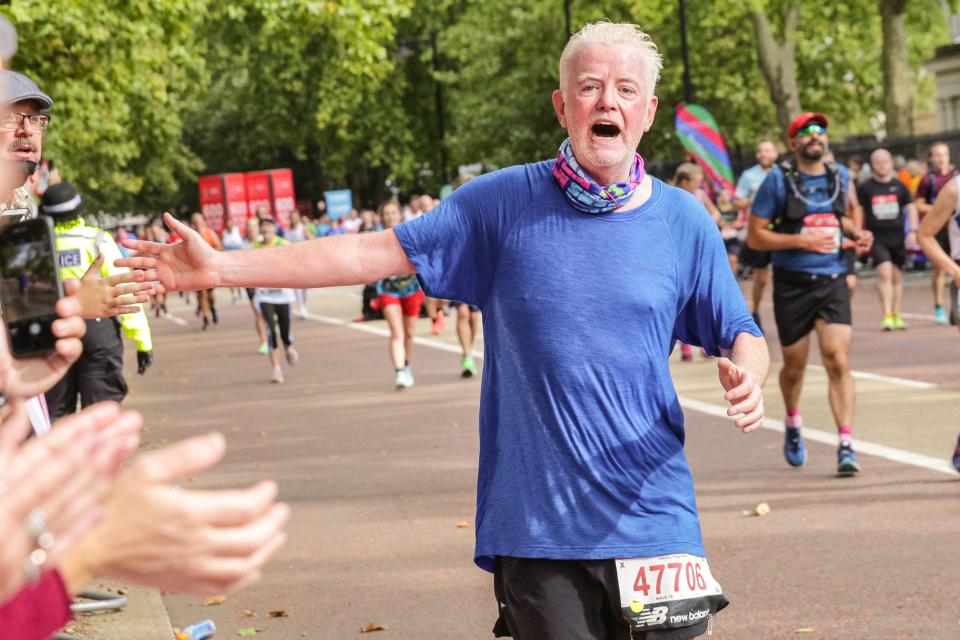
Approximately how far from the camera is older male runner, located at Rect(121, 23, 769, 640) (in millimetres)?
3748

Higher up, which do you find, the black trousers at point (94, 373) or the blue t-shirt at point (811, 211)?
the blue t-shirt at point (811, 211)

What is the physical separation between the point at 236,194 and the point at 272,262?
193ft

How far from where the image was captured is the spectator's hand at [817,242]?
9227 mm

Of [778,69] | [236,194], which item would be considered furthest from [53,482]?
[236,194]

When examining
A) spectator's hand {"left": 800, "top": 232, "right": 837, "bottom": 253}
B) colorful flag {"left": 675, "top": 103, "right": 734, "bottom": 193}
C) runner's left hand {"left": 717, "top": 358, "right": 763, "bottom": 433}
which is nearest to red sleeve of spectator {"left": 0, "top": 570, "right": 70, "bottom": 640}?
runner's left hand {"left": 717, "top": 358, "right": 763, "bottom": 433}

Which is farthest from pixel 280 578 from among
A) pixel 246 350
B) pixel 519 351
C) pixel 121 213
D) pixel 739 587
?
pixel 121 213

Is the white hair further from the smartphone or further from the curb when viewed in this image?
the curb

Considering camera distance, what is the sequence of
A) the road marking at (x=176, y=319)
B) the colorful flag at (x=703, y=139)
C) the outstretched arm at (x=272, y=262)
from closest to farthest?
the outstretched arm at (x=272, y=262)
the colorful flag at (x=703, y=139)
the road marking at (x=176, y=319)

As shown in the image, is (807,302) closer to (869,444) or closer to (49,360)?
(869,444)

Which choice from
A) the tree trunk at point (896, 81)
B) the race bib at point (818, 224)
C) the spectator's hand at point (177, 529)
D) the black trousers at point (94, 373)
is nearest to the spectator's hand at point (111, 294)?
the spectator's hand at point (177, 529)

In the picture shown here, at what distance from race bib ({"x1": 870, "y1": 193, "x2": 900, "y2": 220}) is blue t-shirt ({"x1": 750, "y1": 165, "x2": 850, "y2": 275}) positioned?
951 cm

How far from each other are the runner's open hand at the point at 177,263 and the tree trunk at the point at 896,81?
3136cm

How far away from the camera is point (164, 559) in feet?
5.74

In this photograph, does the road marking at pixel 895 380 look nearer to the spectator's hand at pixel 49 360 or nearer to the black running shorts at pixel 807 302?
the black running shorts at pixel 807 302
